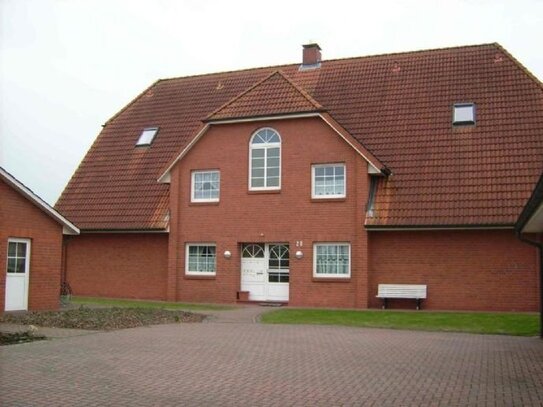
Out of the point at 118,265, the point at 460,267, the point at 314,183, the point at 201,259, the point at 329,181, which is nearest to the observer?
the point at 460,267

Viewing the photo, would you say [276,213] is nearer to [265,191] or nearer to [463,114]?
[265,191]

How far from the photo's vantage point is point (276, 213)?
82.6 ft

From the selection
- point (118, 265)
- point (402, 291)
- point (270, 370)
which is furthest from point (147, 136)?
point (270, 370)

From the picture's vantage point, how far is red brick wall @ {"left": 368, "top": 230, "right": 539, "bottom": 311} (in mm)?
22156

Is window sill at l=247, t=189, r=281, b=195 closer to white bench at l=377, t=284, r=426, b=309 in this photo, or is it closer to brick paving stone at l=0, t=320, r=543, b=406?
white bench at l=377, t=284, r=426, b=309

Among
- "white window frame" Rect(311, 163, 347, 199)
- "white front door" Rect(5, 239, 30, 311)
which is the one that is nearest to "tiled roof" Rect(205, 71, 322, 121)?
"white window frame" Rect(311, 163, 347, 199)

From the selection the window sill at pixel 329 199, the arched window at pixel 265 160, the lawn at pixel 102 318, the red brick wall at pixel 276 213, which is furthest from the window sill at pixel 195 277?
the lawn at pixel 102 318

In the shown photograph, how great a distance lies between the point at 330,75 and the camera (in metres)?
29.8

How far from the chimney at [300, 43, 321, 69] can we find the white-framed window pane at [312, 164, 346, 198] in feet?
25.4

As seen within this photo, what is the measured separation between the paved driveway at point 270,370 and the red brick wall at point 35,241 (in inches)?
256

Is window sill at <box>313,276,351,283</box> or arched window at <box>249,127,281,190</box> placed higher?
arched window at <box>249,127,281,190</box>

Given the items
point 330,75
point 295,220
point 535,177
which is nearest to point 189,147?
point 295,220

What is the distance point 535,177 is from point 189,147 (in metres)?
12.1

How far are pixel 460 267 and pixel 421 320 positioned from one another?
4.00m
